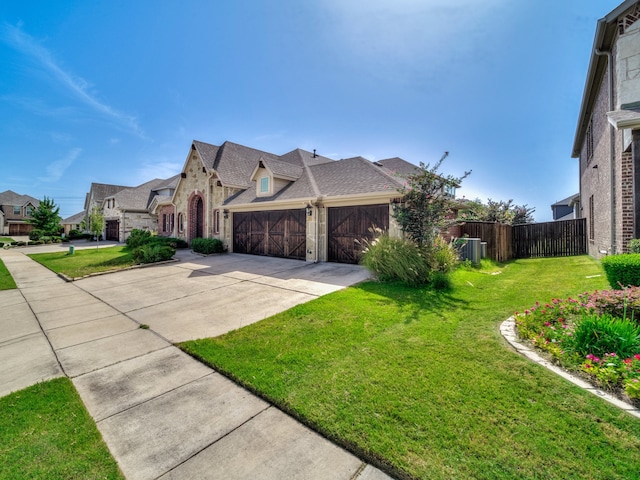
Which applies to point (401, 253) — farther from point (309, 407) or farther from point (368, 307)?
point (309, 407)

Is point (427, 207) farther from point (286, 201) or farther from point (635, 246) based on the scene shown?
point (286, 201)

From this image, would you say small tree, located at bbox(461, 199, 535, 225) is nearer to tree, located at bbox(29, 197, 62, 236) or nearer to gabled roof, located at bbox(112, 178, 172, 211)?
gabled roof, located at bbox(112, 178, 172, 211)

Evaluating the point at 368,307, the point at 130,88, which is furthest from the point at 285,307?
the point at 130,88

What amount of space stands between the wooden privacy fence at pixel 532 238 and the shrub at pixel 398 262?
20.6 ft

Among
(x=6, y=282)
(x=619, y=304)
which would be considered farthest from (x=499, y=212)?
(x=6, y=282)

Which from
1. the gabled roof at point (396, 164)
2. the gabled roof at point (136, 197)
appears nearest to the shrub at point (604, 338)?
the gabled roof at point (396, 164)

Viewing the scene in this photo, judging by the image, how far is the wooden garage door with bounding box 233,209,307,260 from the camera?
1383cm

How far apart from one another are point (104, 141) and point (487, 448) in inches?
1121

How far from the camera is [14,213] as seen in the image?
54625mm

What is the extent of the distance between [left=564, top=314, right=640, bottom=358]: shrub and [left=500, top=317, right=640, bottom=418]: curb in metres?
0.44

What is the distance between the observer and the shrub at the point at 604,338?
3344 millimetres

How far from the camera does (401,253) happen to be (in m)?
8.45

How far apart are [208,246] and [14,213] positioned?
6589 centimetres

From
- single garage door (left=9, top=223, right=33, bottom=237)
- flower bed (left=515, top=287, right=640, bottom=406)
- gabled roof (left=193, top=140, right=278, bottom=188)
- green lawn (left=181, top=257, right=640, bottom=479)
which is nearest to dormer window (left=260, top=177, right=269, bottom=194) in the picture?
gabled roof (left=193, top=140, right=278, bottom=188)
